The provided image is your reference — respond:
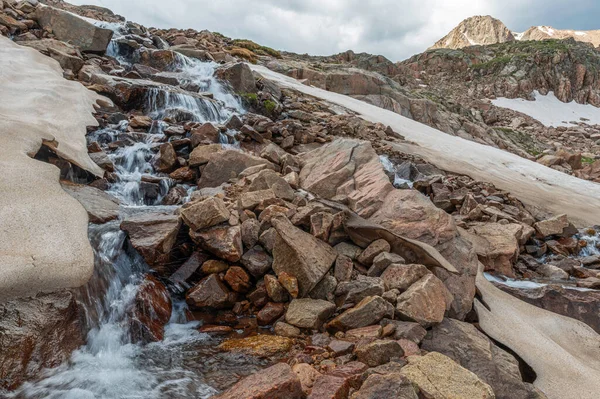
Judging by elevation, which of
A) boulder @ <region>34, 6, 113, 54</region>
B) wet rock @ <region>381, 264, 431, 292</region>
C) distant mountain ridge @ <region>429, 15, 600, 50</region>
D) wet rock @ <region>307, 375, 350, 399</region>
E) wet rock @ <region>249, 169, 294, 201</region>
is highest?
distant mountain ridge @ <region>429, 15, 600, 50</region>

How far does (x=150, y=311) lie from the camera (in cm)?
500

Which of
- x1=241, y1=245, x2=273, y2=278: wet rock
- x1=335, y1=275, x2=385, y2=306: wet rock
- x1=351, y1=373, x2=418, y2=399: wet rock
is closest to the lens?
x1=351, y1=373, x2=418, y2=399: wet rock

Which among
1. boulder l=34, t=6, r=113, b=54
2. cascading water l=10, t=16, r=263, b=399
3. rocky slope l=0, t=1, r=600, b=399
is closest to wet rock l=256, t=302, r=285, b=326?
rocky slope l=0, t=1, r=600, b=399

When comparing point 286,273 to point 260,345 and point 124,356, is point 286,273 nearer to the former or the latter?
point 260,345

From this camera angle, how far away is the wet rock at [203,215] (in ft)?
19.2

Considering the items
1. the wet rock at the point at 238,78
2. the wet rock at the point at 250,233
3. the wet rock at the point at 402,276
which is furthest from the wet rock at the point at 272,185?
the wet rock at the point at 238,78

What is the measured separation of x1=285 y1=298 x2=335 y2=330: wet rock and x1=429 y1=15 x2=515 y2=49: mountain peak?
401 ft

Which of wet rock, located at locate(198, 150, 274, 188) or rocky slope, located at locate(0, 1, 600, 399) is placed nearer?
rocky slope, located at locate(0, 1, 600, 399)

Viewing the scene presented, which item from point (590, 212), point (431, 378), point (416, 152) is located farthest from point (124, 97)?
point (590, 212)

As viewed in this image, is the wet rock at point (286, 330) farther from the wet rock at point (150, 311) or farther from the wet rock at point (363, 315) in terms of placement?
the wet rock at point (150, 311)

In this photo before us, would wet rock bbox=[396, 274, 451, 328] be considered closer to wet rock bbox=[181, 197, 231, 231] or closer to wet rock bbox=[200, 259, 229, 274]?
wet rock bbox=[200, 259, 229, 274]

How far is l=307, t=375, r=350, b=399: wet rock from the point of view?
11.3ft

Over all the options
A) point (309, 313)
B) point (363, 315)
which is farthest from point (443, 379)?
point (309, 313)

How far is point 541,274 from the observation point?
9.02 meters
